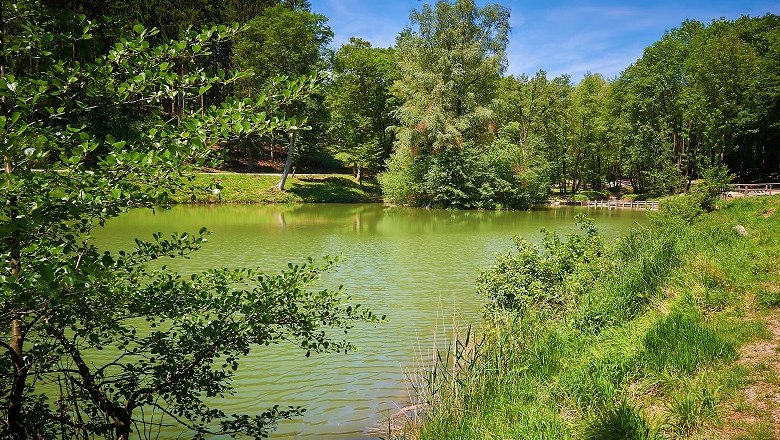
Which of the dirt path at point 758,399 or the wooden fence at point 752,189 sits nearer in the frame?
the dirt path at point 758,399

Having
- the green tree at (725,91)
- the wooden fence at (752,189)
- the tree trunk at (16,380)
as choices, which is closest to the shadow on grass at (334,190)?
the wooden fence at (752,189)

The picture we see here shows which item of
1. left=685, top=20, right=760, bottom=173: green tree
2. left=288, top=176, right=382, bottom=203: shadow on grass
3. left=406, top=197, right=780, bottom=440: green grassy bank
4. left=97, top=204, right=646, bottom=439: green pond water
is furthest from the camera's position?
left=288, top=176, right=382, bottom=203: shadow on grass

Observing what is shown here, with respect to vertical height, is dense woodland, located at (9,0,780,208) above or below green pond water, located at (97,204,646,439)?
above

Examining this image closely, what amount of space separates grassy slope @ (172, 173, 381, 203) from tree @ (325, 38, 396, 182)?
3.32 metres

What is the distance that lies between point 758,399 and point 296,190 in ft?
142

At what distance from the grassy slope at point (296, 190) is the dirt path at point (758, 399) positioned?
39.0 meters

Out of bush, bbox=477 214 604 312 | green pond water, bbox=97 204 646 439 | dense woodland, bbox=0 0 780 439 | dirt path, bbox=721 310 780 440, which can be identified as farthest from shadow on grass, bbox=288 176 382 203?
dirt path, bbox=721 310 780 440

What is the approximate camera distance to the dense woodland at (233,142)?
345 cm

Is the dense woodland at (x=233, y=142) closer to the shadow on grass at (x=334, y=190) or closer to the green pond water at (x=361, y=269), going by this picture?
the green pond water at (x=361, y=269)

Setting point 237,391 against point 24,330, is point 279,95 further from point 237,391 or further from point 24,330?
point 237,391

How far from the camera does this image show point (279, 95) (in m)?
4.25

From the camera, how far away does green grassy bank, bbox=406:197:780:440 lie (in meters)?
5.10

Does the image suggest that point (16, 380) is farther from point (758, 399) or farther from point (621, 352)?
point (758, 399)

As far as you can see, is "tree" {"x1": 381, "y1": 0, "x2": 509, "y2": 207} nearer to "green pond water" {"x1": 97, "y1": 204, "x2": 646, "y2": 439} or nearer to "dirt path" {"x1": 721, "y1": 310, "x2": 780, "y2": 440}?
"green pond water" {"x1": 97, "y1": 204, "x2": 646, "y2": 439}
